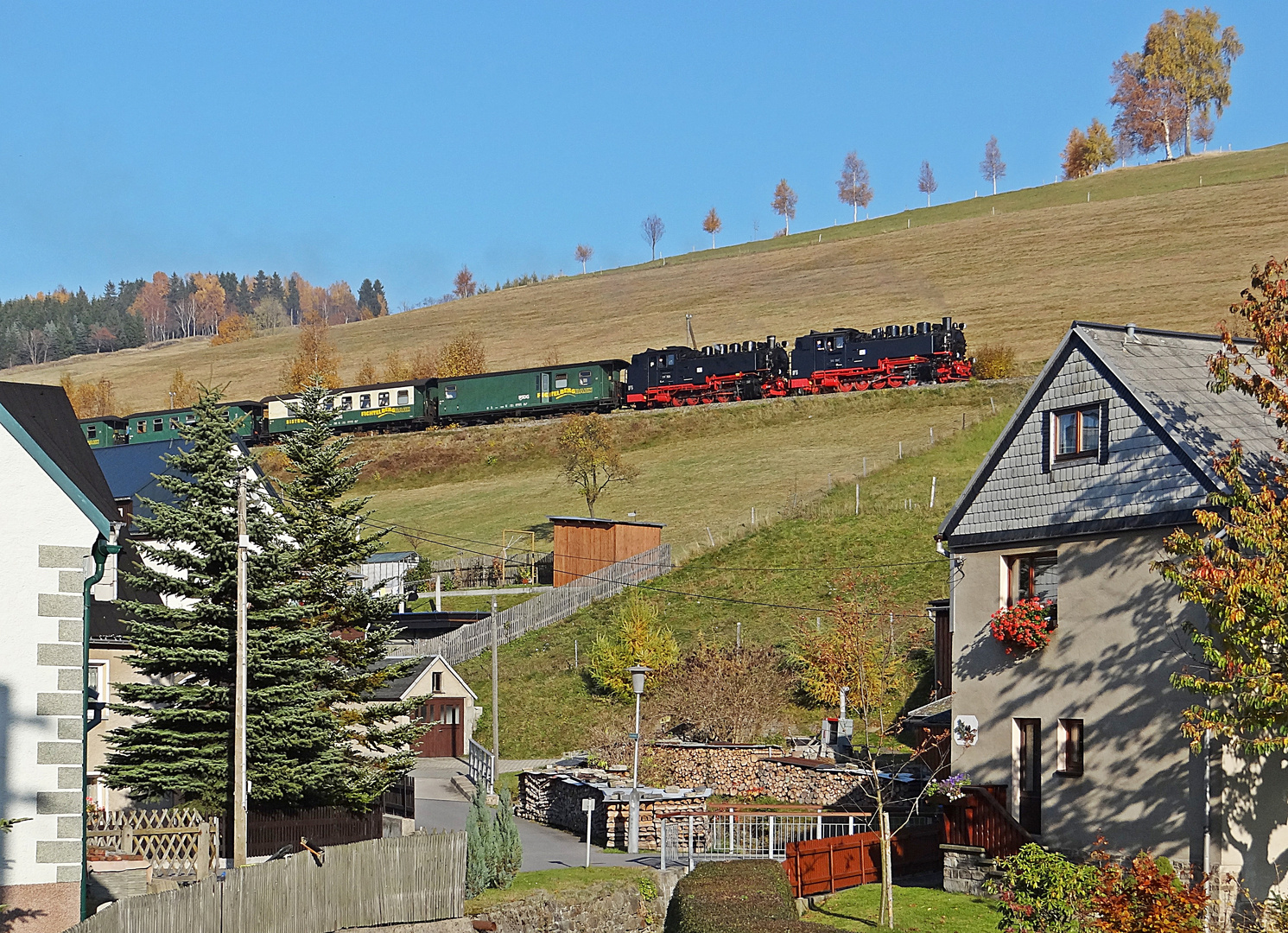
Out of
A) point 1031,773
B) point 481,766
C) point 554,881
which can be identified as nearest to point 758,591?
point 481,766

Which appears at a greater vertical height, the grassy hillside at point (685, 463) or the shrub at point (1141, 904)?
the grassy hillside at point (685, 463)

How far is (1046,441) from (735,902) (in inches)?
441

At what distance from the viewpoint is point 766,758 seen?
34.8m

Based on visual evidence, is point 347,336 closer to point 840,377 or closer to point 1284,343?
point 840,377

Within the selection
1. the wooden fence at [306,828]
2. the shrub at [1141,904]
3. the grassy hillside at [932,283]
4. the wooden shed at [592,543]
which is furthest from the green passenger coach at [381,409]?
the shrub at [1141,904]

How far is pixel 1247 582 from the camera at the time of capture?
16922mm

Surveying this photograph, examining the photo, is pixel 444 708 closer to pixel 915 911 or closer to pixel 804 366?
pixel 915 911

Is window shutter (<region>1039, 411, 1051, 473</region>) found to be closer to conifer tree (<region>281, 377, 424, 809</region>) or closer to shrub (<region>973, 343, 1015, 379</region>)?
conifer tree (<region>281, 377, 424, 809</region>)

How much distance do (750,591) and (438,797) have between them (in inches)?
669

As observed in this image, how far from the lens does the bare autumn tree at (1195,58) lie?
154 m

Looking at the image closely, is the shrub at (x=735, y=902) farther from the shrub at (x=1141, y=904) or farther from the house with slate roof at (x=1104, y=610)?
the house with slate roof at (x=1104, y=610)

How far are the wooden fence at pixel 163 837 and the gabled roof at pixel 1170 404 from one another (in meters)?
15.3

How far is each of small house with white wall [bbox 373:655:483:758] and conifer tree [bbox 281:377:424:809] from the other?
14698 millimetres

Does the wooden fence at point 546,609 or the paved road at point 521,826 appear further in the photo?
the wooden fence at point 546,609
